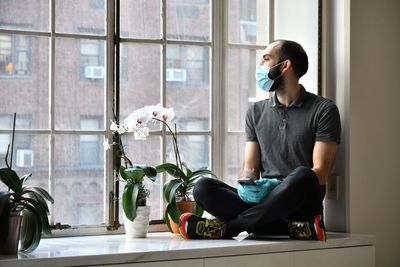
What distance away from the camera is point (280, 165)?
412 centimetres

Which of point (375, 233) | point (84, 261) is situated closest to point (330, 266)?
point (375, 233)

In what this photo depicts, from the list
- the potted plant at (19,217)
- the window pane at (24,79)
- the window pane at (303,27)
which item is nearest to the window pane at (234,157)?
the window pane at (303,27)

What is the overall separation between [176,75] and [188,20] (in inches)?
12.1

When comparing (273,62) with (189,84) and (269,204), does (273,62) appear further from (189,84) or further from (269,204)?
(269,204)

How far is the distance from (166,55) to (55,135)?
29.2 inches

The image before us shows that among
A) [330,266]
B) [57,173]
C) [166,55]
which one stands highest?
[166,55]

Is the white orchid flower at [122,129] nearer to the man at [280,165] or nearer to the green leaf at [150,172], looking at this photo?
the green leaf at [150,172]

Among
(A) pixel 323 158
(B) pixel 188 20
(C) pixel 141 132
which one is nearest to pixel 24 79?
(C) pixel 141 132

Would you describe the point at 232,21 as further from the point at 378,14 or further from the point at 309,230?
the point at 309,230

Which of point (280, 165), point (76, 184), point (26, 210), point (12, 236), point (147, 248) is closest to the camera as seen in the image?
point (12, 236)

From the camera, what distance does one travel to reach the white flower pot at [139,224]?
392 cm

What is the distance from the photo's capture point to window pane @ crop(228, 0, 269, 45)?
14.6 ft

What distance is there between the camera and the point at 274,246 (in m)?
3.71

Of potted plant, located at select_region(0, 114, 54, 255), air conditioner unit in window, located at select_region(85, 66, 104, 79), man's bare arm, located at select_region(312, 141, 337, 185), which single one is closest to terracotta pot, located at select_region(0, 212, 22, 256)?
potted plant, located at select_region(0, 114, 54, 255)
